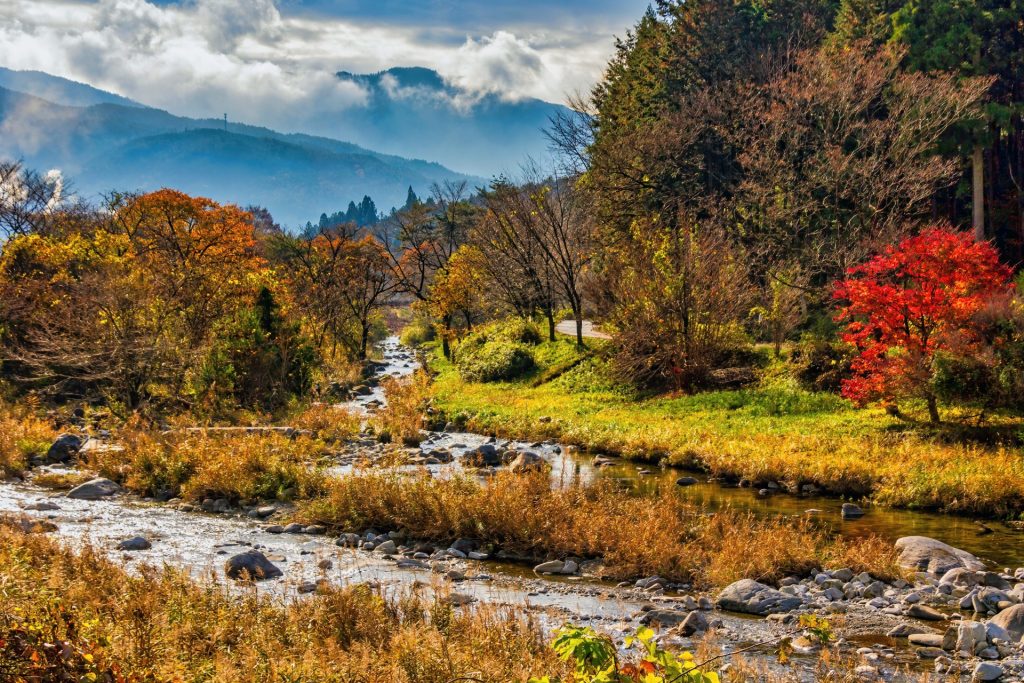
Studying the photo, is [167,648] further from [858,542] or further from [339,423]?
[339,423]

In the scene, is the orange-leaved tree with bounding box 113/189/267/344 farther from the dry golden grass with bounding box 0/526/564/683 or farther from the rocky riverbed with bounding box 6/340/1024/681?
the dry golden grass with bounding box 0/526/564/683

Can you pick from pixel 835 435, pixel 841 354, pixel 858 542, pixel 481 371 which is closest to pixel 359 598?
pixel 858 542

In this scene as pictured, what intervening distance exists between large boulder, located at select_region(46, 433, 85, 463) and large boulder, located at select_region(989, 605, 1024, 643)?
61.2ft

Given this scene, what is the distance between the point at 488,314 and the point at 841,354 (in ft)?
87.4

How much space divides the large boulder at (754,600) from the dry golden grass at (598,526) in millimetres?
550

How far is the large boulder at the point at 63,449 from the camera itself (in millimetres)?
19219

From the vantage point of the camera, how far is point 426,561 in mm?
12023

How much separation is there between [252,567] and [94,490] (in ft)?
24.1

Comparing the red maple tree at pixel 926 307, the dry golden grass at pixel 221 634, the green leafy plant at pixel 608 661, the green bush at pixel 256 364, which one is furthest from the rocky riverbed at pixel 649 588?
the green bush at pixel 256 364

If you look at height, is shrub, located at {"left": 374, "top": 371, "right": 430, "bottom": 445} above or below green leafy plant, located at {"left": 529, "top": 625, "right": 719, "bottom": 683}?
below

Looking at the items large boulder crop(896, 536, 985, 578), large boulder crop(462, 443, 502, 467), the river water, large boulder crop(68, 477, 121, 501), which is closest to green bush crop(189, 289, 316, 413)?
the river water

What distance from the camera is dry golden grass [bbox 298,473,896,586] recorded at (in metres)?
11.4

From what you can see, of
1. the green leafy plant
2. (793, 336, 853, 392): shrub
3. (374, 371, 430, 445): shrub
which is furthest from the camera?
(793, 336, 853, 392): shrub

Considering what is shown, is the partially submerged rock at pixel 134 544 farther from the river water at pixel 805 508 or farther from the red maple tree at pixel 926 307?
the red maple tree at pixel 926 307
